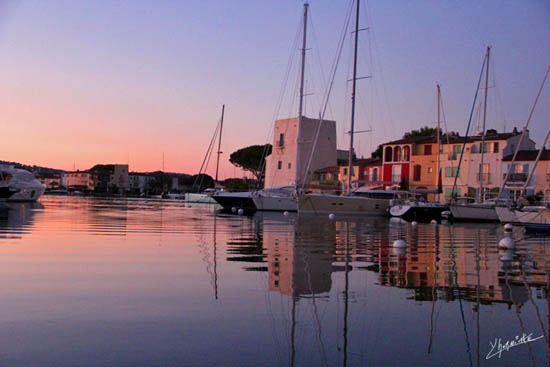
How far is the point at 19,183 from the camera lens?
69.6 metres

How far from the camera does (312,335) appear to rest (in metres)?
6.39

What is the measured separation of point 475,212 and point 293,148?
115ft

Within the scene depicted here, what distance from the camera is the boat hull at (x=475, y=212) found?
41750 mm

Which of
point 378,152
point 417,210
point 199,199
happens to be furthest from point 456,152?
point 199,199

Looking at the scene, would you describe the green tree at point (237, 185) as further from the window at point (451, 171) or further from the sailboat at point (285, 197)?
the sailboat at point (285, 197)

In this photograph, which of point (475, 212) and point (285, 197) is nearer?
point (475, 212)

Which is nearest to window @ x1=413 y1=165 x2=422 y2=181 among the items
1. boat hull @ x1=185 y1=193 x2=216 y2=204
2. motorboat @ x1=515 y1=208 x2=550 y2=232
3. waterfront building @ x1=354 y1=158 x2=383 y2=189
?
waterfront building @ x1=354 y1=158 x2=383 y2=189

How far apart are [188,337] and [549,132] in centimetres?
3026

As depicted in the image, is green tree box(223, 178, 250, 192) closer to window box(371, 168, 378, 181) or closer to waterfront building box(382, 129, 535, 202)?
window box(371, 168, 378, 181)

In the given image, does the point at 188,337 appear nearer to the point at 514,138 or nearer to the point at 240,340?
the point at 240,340

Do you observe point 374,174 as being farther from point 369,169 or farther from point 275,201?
point 275,201
